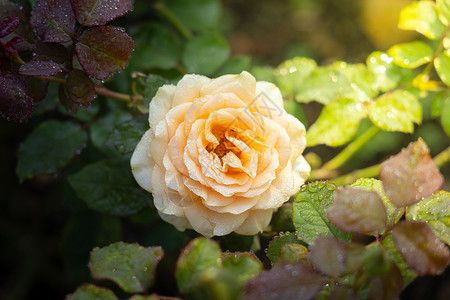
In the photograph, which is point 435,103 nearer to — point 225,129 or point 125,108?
Result: point 225,129

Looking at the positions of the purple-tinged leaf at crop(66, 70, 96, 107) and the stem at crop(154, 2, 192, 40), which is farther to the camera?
the stem at crop(154, 2, 192, 40)

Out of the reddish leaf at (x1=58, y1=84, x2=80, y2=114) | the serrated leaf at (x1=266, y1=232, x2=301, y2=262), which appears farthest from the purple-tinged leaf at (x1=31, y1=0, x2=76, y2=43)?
the serrated leaf at (x1=266, y1=232, x2=301, y2=262)

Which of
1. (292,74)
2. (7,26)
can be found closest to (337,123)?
(292,74)

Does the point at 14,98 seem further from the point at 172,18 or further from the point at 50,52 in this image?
the point at 172,18

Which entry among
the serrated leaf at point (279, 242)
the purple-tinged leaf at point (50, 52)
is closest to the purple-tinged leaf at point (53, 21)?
the purple-tinged leaf at point (50, 52)

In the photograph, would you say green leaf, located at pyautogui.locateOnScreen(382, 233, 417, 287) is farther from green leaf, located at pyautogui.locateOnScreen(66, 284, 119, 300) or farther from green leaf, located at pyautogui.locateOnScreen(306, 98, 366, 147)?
green leaf, located at pyautogui.locateOnScreen(66, 284, 119, 300)

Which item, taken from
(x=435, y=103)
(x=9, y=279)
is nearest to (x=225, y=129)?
(x=435, y=103)

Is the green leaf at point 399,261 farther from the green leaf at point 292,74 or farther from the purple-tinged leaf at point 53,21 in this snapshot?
the purple-tinged leaf at point 53,21
